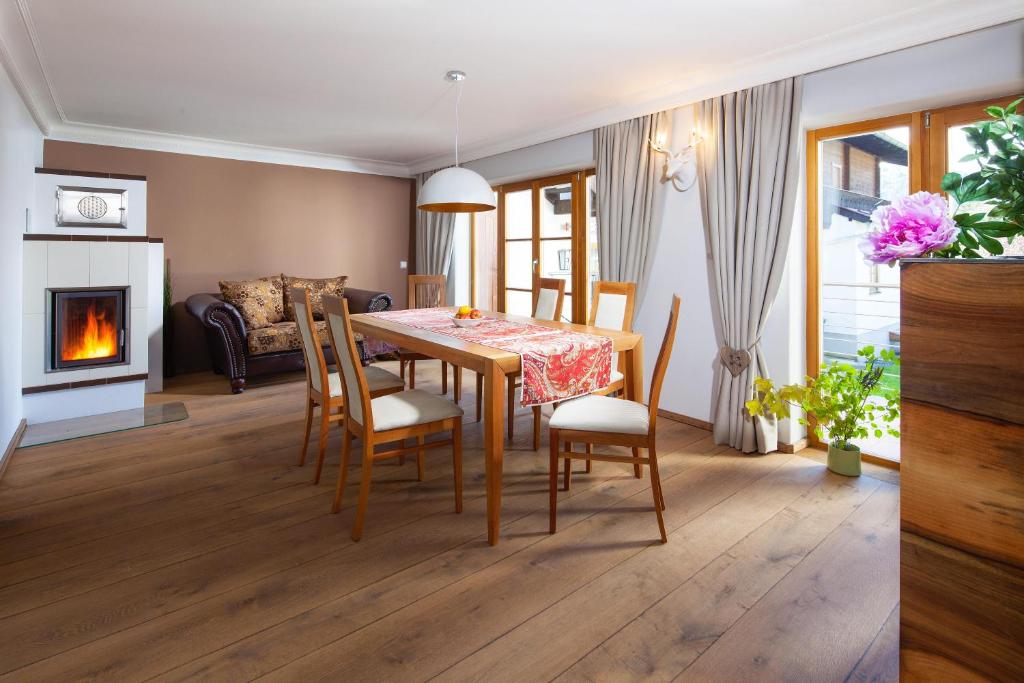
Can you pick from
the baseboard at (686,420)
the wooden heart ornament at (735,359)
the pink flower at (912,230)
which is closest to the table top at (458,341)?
the wooden heart ornament at (735,359)

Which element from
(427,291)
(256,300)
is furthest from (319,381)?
(256,300)

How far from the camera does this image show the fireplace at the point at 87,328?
3.97 meters

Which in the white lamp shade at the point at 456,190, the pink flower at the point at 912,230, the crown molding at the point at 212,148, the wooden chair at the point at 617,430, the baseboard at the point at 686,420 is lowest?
the baseboard at the point at 686,420

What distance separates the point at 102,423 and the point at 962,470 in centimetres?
468

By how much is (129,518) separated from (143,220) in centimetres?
303

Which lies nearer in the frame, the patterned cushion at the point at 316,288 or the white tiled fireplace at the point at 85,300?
the white tiled fireplace at the point at 85,300

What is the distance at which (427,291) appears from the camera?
507 cm

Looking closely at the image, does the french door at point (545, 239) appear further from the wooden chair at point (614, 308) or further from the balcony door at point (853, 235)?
the balcony door at point (853, 235)

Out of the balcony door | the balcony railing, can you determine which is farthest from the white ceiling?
the balcony railing

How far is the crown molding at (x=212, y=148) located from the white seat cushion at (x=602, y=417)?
4964 mm

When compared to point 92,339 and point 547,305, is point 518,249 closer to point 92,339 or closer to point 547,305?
point 547,305

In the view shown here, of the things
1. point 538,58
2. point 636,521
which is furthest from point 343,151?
point 636,521

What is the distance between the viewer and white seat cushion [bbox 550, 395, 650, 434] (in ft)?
7.73

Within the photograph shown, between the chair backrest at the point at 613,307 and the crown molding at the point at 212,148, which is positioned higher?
the crown molding at the point at 212,148
